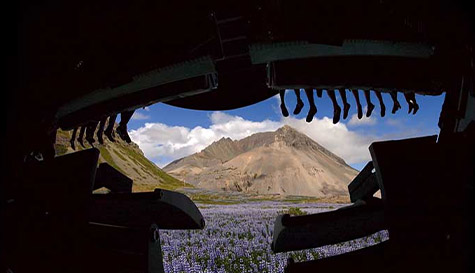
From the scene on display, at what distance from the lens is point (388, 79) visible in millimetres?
1517

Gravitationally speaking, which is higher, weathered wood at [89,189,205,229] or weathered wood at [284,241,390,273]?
weathered wood at [89,189,205,229]

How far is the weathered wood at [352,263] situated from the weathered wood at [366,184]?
44 centimetres

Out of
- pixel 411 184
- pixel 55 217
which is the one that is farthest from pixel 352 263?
pixel 55 217

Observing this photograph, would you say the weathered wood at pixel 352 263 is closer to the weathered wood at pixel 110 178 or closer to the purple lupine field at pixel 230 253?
the weathered wood at pixel 110 178

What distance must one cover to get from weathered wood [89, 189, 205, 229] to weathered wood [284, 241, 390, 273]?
45cm

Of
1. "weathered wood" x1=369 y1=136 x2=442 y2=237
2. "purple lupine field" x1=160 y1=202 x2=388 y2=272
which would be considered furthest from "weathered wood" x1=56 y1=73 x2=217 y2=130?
"purple lupine field" x1=160 y1=202 x2=388 y2=272

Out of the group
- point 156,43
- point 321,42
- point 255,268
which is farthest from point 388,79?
point 255,268

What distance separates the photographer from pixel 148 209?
1298 mm

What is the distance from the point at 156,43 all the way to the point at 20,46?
43 centimetres

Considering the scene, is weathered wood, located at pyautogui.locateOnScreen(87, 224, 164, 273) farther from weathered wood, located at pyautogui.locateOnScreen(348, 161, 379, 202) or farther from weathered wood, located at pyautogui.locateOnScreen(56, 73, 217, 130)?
weathered wood, located at pyautogui.locateOnScreen(348, 161, 379, 202)

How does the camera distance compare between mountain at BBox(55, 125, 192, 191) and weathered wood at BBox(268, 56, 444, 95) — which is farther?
mountain at BBox(55, 125, 192, 191)

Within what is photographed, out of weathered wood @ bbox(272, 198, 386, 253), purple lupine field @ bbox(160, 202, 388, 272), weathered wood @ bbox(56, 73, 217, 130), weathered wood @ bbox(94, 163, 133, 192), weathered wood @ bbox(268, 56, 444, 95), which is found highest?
weathered wood @ bbox(268, 56, 444, 95)

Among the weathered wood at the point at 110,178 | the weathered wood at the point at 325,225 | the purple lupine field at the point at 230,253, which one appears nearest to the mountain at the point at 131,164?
the purple lupine field at the point at 230,253

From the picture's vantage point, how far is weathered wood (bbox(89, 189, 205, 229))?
1.24 meters
